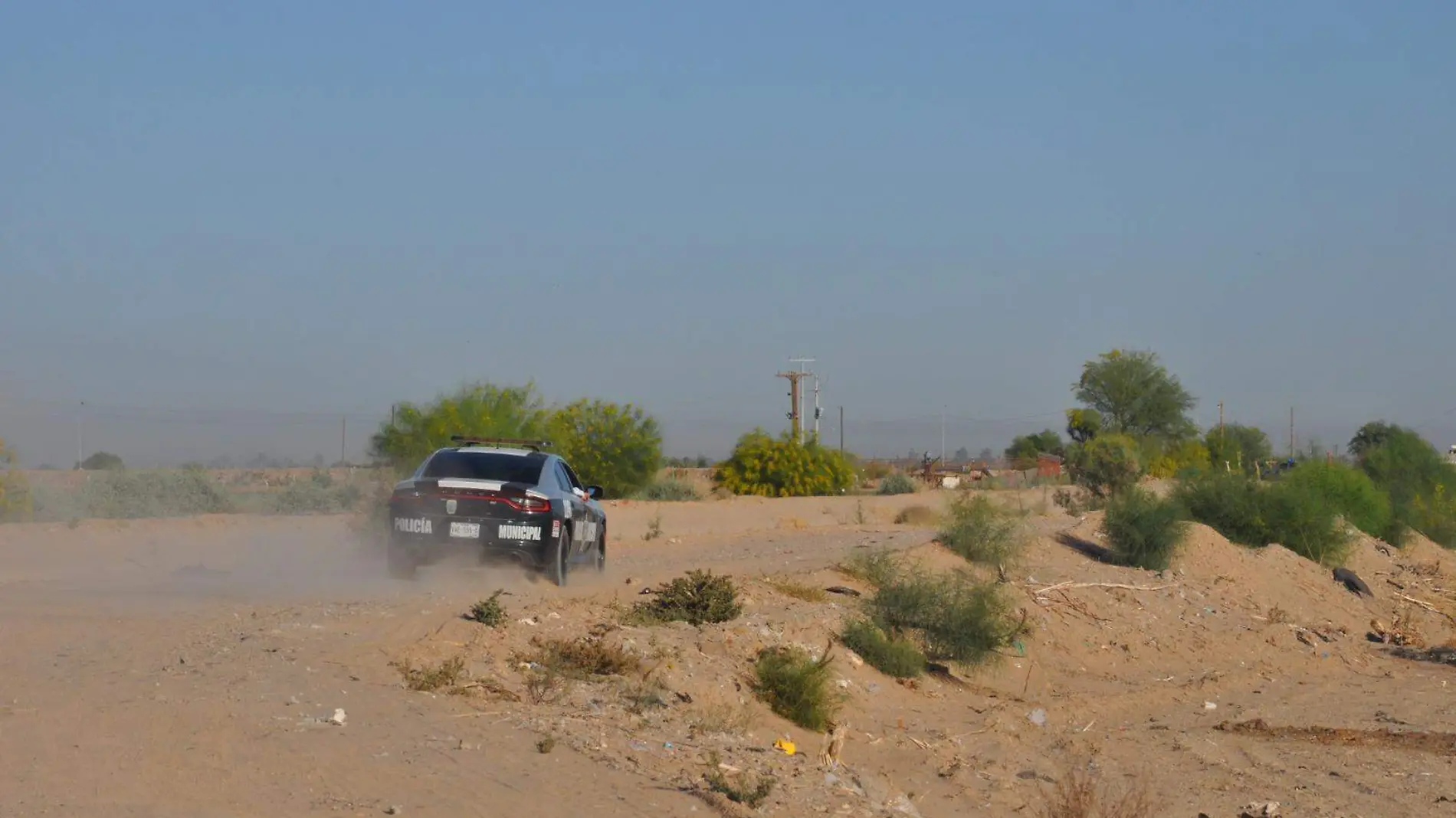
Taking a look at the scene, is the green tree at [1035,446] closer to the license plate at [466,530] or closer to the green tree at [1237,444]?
the green tree at [1237,444]

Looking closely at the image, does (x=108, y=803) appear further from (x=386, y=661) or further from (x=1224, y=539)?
(x=1224, y=539)

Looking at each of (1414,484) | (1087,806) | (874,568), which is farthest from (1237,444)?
(1087,806)

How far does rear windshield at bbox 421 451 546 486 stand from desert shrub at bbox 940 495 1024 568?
364 inches

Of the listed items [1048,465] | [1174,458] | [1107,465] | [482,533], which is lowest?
[1048,465]

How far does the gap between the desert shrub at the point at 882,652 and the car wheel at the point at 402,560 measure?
17.3 ft

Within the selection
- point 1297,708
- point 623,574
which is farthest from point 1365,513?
point 623,574

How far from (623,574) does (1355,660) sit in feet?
39.6

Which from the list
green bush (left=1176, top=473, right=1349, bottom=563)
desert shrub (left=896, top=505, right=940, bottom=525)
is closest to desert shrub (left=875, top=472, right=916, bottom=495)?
desert shrub (left=896, top=505, right=940, bottom=525)

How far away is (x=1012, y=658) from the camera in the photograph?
64.6 ft

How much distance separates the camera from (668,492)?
172 ft

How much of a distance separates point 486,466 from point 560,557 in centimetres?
150

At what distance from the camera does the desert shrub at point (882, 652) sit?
17.1m

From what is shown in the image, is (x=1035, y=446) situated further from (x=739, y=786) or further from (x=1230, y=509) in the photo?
(x=739, y=786)

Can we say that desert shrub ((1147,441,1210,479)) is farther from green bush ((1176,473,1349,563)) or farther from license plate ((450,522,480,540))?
license plate ((450,522,480,540))
